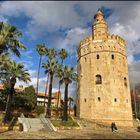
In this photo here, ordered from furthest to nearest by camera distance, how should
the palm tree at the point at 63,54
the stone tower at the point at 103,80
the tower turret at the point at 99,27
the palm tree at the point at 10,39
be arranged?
the palm tree at the point at 63,54
the tower turret at the point at 99,27
the stone tower at the point at 103,80
the palm tree at the point at 10,39

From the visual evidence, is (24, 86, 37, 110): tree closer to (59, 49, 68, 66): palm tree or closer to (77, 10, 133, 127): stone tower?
(77, 10, 133, 127): stone tower

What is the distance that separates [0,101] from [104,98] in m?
17.5

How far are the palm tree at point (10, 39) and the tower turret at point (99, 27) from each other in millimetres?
23587

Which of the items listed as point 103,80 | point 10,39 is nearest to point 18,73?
point 10,39

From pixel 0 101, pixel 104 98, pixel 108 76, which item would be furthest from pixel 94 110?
Answer: pixel 0 101

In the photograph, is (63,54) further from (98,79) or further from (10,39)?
(10,39)

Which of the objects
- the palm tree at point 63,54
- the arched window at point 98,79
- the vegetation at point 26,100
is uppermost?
the palm tree at point 63,54

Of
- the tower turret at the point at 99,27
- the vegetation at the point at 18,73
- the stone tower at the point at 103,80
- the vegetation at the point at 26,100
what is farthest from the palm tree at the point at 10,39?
the tower turret at the point at 99,27

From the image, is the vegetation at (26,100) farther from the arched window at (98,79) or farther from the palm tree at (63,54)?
the arched window at (98,79)

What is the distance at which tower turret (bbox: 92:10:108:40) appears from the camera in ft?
147

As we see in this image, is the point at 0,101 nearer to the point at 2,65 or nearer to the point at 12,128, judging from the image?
the point at 12,128

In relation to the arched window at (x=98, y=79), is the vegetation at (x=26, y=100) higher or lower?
lower

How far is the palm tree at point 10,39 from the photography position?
22.2m

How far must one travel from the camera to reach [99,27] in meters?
45.8
